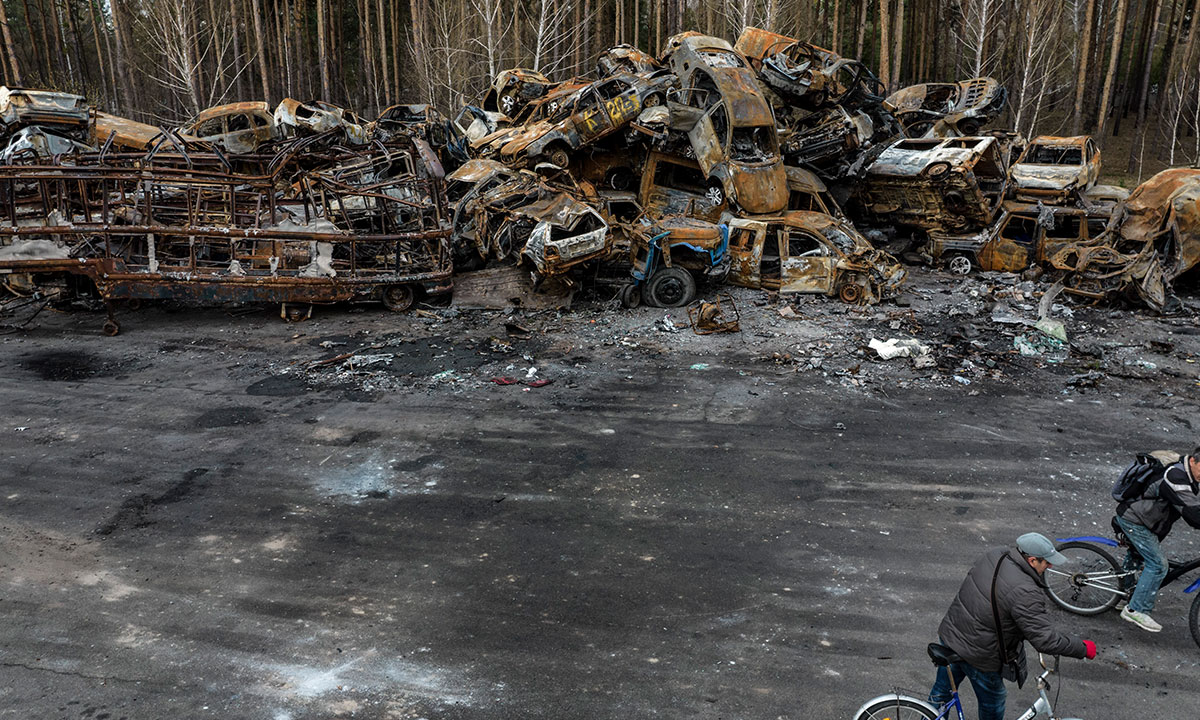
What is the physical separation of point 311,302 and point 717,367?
260 inches

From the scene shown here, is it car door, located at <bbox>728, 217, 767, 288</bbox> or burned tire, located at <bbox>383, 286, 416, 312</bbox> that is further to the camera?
car door, located at <bbox>728, 217, 767, 288</bbox>

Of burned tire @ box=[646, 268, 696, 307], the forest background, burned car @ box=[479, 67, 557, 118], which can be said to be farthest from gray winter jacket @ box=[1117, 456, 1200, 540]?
the forest background

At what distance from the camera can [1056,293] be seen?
12.4m

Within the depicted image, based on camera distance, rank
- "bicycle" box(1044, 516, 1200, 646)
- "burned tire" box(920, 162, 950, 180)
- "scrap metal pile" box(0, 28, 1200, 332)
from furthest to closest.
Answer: "burned tire" box(920, 162, 950, 180), "scrap metal pile" box(0, 28, 1200, 332), "bicycle" box(1044, 516, 1200, 646)

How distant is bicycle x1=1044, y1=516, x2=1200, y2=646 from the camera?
491cm

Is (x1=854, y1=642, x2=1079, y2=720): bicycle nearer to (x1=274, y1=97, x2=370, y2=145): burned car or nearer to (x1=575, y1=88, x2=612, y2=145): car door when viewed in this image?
(x1=575, y1=88, x2=612, y2=145): car door

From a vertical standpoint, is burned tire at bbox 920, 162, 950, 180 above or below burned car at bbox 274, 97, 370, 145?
below

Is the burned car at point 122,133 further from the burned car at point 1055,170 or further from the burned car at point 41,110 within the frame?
the burned car at point 1055,170

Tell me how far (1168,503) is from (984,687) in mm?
2107

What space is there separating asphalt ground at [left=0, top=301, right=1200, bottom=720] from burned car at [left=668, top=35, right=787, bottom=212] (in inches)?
188

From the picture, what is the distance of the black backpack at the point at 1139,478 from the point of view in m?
4.70

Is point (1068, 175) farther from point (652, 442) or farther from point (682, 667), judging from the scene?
point (682, 667)

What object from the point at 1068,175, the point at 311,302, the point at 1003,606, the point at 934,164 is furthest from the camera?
the point at 1068,175

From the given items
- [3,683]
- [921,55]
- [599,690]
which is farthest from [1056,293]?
[921,55]
